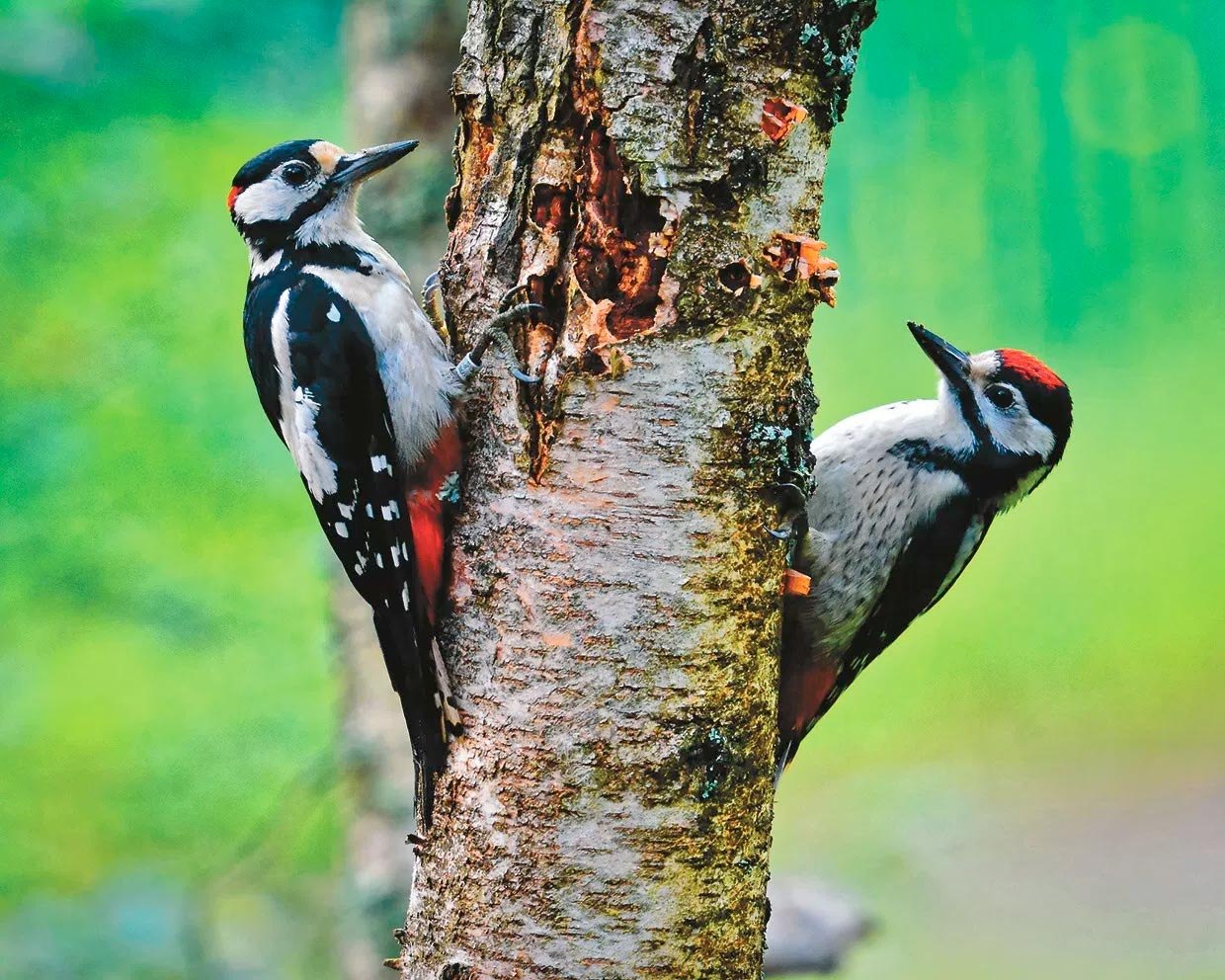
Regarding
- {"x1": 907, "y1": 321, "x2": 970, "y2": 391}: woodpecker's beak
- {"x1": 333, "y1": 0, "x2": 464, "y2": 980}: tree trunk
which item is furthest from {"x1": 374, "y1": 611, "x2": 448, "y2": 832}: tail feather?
{"x1": 333, "y1": 0, "x2": 464, "y2": 980}: tree trunk

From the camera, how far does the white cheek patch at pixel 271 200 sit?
8.46 ft

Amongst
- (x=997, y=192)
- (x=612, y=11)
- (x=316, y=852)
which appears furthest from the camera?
(x=316, y=852)

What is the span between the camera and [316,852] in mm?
5363

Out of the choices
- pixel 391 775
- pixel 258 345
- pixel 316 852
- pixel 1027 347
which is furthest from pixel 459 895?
pixel 316 852

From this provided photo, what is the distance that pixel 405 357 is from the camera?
89.3 inches

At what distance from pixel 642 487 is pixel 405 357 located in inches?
27.0

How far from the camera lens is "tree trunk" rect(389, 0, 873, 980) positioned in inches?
68.6

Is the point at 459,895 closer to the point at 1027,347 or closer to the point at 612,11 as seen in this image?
the point at 612,11

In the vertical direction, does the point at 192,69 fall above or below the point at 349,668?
above

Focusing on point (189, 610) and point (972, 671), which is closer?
point (972, 671)

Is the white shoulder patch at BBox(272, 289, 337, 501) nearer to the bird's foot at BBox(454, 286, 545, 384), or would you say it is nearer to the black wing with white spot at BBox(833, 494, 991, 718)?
the bird's foot at BBox(454, 286, 545, 384)

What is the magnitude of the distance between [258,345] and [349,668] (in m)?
1.42

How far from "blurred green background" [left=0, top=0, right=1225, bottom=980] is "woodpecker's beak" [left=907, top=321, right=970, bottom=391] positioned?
2.01 m

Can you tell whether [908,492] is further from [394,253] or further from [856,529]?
[394,253]
